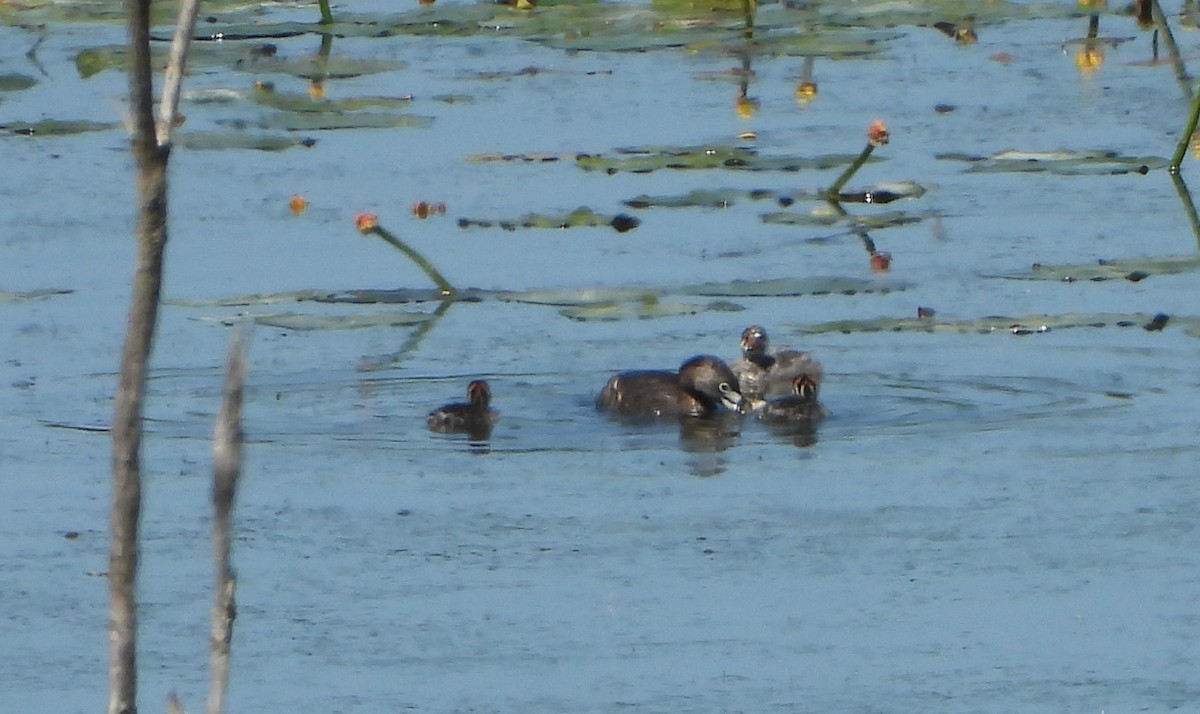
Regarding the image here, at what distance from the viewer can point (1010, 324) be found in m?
7.88

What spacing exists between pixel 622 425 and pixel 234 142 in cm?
452

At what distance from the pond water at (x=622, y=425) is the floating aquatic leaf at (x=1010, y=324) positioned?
3cm

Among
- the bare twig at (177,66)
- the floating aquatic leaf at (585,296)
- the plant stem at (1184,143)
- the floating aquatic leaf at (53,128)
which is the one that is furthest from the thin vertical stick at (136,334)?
the floating aquatic leaf at (53,128)

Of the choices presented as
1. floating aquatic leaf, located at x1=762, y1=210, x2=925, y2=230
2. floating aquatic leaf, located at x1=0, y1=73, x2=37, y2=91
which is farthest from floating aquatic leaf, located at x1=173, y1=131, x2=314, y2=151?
floating aquatic leaf, located at x1=762, y1=210, x2=925, y2=230

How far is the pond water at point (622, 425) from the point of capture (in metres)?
4.93

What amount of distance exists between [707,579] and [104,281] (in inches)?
150

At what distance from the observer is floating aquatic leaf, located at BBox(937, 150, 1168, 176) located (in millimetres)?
9930

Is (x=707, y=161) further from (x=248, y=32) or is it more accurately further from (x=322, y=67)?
(x=248, y=32)

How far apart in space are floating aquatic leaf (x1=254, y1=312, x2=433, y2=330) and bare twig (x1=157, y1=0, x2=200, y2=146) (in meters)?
6.11

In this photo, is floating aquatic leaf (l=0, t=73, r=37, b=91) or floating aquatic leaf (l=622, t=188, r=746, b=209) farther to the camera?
floating aquatic leaf (l=0, t=73, r=37, b=91)

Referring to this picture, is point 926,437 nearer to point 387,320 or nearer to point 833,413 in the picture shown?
point 833,413

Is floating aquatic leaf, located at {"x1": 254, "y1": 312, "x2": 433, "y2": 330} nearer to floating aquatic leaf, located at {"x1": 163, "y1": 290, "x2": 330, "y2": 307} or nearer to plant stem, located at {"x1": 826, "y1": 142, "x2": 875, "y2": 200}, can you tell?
floating aquatic leaf, located at {"x1": 163, "y1": 290, "x2": 330, "y2": 307}

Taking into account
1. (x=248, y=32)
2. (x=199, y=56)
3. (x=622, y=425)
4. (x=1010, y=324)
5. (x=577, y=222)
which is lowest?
(x=622, y=425)

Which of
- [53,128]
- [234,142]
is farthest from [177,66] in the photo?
[53,128]
